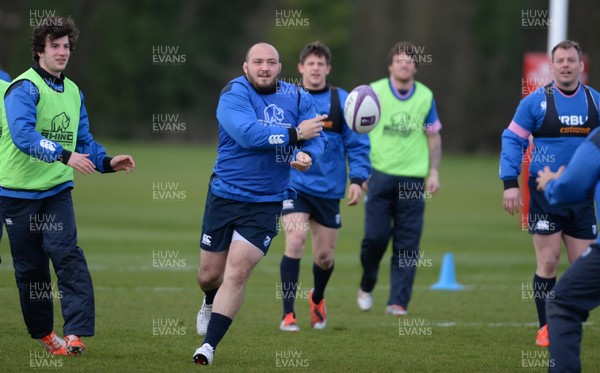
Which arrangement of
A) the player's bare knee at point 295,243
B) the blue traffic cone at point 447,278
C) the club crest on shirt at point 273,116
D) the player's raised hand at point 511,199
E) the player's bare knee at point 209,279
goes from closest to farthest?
the club crest on shirt at point 273,116 < the player's bare knee at point 209,279 < the player's raised hand at point 511,199 < the player's bare knee at point 295,243 < the blue traffic cone at point 447,278

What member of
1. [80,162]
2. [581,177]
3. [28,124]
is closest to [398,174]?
[80,162]

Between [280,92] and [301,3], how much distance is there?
67506 mm

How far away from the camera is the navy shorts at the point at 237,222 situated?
26.7ft

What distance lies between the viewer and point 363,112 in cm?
995

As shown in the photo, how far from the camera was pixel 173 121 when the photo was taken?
228ft

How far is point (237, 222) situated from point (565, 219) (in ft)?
9.76

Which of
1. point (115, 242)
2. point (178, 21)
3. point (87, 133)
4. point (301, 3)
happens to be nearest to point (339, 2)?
point (301, 3)

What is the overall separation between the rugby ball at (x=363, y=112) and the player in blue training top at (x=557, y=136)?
4.19 ft

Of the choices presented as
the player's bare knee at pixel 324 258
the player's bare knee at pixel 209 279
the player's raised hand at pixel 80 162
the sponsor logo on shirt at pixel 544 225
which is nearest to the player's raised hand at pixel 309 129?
the player's bare knee at pixel 209 279

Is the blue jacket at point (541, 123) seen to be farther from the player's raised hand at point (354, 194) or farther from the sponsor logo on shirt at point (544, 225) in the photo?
the player's raised hand at point (354, 194)

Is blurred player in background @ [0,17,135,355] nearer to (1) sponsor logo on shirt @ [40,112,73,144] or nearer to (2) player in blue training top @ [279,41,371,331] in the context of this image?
(1) sponsor logo on shirt @ [40,112,73,144]

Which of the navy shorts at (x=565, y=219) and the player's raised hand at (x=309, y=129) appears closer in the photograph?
the player's raised hand at (x=309, y=129)

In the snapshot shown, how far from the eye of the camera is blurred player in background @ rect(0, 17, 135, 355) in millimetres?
8281

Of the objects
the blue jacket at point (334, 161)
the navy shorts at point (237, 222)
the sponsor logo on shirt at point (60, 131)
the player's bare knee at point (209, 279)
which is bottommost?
the player's bare knee at point (209, 279)
